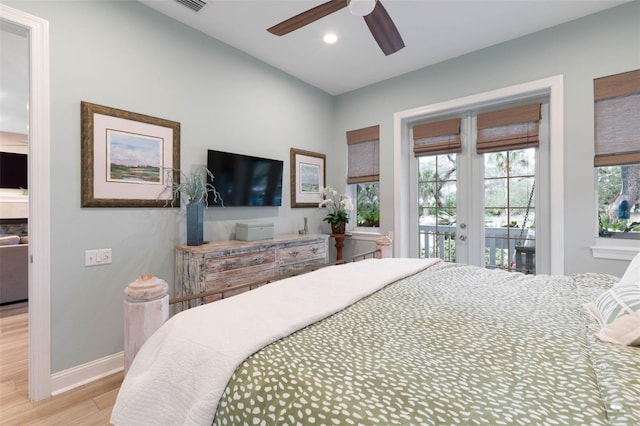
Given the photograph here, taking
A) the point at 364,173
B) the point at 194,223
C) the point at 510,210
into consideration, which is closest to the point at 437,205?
the point at 510,210

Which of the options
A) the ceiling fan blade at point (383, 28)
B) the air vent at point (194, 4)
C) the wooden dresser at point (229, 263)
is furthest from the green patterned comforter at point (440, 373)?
the air vent at point (194, 4)

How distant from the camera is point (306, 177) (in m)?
3.92

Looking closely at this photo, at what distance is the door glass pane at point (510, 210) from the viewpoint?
9.97 ft

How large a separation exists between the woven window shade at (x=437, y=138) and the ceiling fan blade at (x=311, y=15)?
2.10 metres

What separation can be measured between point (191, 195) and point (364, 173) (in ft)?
7.62

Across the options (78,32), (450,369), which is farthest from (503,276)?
(78,32)

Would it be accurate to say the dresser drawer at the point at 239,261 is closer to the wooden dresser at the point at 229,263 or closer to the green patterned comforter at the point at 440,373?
the wooden dresser at the point at 229,263

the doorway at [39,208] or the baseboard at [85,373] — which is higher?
the doorway at [39,208]

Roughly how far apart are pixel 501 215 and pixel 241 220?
280 cm

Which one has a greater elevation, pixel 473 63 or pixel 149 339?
pixel 473 63

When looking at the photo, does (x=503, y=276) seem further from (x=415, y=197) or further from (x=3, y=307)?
(x=3, y=307)

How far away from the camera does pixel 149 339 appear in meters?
1.00

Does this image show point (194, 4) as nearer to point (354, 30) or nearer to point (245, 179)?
point (354, 30)

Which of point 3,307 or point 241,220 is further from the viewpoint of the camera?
point 3,307
